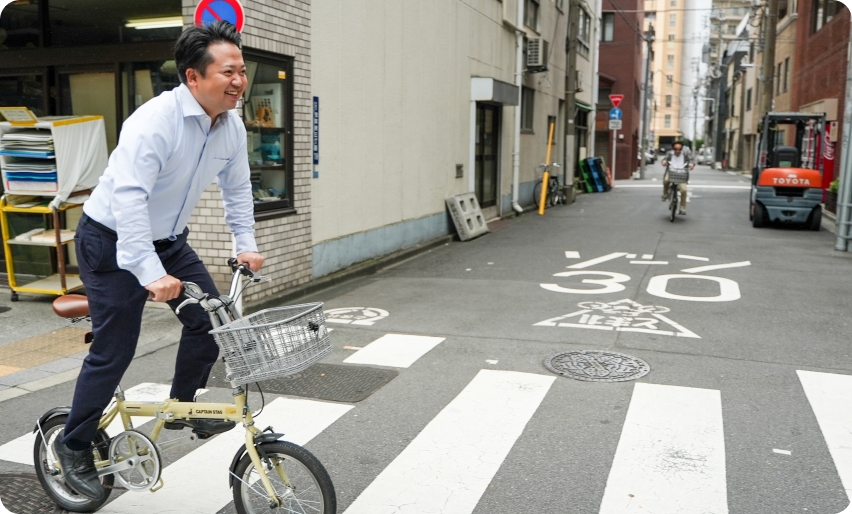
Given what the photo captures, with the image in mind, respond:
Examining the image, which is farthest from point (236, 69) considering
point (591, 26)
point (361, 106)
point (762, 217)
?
point (591, 26)

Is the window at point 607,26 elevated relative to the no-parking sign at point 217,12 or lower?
elevated

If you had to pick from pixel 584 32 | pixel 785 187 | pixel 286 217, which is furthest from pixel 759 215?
pixel 584 32

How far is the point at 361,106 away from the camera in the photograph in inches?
416

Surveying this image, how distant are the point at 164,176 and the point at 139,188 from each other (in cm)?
22

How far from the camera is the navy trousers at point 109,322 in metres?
3.24

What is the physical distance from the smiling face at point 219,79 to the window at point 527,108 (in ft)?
58.9

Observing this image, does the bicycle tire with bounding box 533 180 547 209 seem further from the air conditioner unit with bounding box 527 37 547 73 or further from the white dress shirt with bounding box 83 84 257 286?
the white dress shirt with bounding box 83 84 257 286

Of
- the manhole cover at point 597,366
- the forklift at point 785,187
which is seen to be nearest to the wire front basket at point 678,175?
the forklift at point 785,187

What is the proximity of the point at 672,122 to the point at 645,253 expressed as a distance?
411 feet

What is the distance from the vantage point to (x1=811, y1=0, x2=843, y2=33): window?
75.0 feet

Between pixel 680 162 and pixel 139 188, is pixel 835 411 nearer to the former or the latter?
pixel 139 188

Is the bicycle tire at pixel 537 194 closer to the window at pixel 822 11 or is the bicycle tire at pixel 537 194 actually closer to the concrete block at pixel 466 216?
the concrete block at pixel 466 216

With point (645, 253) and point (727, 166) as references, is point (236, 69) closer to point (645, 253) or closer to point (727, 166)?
point (645, 253)

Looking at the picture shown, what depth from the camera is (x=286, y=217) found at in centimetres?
889
